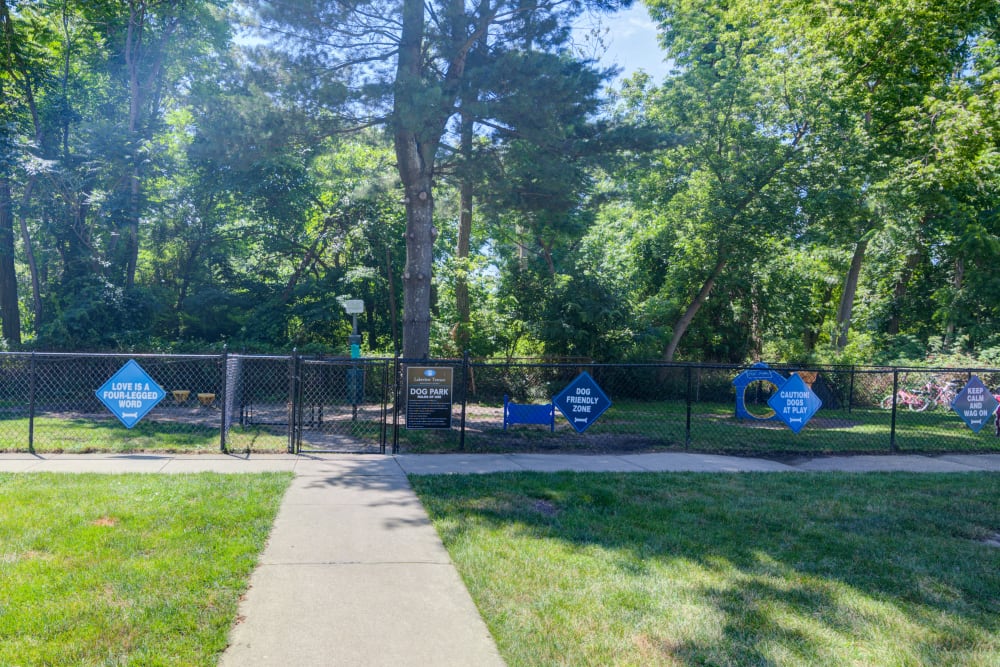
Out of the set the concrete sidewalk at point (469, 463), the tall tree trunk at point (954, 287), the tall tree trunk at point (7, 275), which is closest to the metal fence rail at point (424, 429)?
the concrete sidewalk at point (469, 463)

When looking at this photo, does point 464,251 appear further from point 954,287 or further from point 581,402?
point 954,287

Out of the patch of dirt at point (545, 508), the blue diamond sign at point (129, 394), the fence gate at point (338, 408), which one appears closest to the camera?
the patch of dirt at point (545, 508)

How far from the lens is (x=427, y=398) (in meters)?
11.1

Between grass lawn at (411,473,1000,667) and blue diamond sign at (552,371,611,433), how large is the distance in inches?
126

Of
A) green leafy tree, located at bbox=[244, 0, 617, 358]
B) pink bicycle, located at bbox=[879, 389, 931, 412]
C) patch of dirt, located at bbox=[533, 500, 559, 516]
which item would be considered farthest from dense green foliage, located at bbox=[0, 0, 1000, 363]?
patch of dirt, located at bbox=[533, 500, 559, 516]

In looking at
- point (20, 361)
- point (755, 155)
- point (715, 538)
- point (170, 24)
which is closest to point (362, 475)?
point (715, 538)

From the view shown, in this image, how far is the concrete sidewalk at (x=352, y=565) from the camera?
13.6ft

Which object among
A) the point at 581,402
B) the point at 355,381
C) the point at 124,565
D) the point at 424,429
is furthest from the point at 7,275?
the point at 124,565

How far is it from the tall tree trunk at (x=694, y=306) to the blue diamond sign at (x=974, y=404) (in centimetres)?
801

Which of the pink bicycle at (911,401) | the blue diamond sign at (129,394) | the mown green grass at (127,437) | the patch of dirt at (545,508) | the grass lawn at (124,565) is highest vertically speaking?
the blue diamond sign at (129,394)

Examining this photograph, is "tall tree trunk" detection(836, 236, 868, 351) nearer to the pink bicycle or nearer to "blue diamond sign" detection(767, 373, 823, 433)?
the pink bicycle

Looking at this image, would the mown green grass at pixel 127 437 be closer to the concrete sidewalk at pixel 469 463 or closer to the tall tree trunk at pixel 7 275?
the concrete sidewalk at pixel 469 463

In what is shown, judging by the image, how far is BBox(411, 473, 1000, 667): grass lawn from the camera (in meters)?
4.34

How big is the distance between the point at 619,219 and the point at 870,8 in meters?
13.8
